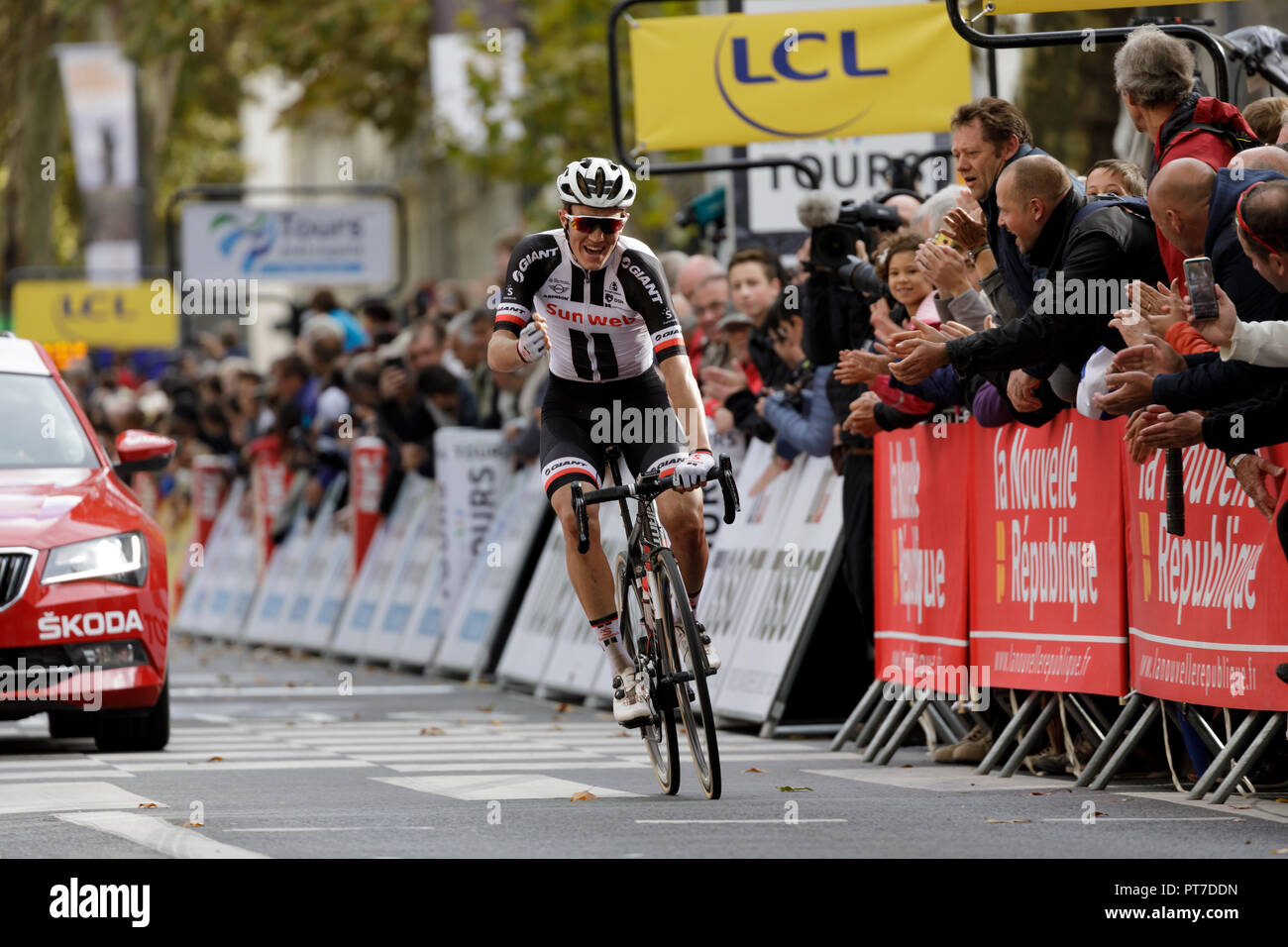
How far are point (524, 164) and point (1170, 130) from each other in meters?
25.3

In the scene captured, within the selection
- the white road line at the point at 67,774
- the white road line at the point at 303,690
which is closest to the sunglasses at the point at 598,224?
the white road line at the point at 67,774

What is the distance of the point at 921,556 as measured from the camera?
38.9 feet

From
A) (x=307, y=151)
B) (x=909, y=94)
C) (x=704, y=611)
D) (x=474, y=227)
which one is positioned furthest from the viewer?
(x=307, y=151)

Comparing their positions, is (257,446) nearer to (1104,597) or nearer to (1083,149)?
(1083,149)

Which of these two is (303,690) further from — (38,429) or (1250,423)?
(1250,423)

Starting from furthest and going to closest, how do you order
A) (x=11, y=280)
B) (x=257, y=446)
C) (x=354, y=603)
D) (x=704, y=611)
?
(x=11, y=280) < (x=257, y=446) < (x=354, y=603) < (x=704, y=611)

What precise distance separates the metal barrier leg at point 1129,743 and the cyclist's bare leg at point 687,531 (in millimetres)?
1680

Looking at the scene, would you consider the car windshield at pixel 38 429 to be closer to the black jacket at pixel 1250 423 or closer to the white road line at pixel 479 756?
the white road line at pixel 479 756

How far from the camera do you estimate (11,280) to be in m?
46.8

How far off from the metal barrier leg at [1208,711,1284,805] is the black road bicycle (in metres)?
1.74

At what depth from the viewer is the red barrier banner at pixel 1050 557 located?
33.5 feet

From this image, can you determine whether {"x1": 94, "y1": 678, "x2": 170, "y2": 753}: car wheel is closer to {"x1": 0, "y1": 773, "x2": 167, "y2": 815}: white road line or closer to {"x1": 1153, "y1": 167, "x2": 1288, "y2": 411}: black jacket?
{"x1": 0, "y1": 773, "x2": 167, "y2": 815}: white road line

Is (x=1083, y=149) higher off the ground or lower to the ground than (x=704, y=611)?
higher
